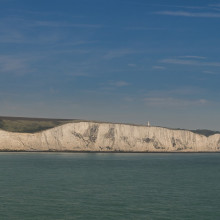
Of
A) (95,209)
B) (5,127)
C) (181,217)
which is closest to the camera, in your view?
(181,217)

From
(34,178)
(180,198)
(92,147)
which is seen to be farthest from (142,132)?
(180,198)

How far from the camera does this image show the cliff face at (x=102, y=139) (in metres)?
128

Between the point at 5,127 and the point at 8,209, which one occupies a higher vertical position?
the point at 5,127

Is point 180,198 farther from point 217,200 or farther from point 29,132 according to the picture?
point 29,132

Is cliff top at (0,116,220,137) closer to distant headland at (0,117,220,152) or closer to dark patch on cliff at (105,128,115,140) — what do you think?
distant headland at (0,117,220,152)

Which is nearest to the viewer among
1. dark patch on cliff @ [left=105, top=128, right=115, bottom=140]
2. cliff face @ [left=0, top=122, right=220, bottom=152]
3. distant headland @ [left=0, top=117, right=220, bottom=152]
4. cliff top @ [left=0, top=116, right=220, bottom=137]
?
cliff face @ [left=0, top=122, right=220, bottom=152]

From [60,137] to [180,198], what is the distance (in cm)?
10388

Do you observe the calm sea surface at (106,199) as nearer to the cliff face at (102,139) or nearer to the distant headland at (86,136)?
the cliff face at (102,139)

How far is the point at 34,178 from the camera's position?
48.2m

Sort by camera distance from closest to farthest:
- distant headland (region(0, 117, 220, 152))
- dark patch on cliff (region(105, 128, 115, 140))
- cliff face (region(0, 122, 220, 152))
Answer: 1. cliff face (region(0, 122, 220, 152))
2. distant headland (region(0, 117, 220, 152))
3. dark patch on cliff (region(105, 128, 115, 140))

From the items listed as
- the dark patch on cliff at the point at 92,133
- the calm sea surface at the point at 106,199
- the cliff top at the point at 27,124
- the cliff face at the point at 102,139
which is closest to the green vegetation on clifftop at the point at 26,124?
the cliff top at the point at 27,124

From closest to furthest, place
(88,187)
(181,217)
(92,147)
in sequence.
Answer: (181,217) → (88,187) → (92,147)

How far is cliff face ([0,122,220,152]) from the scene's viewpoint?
421 feet

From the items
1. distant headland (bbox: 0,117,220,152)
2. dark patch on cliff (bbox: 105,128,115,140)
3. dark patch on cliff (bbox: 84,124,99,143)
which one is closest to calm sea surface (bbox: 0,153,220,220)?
distant headland (bbox: 0,117,220,152)
